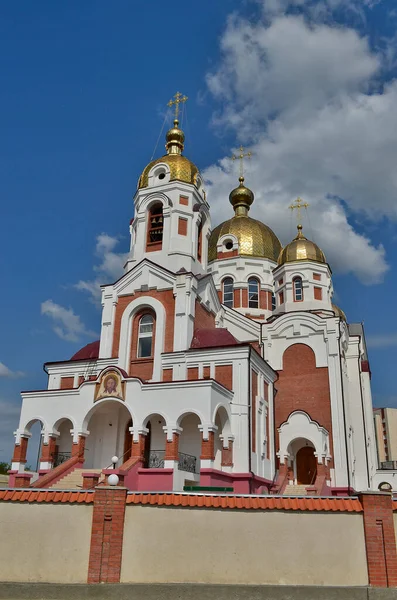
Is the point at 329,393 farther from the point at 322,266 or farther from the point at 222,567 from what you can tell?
the point at 222,567

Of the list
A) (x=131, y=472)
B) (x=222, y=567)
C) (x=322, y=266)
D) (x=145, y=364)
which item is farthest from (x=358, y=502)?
(x=322, y=266)

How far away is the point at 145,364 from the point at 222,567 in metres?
12.6

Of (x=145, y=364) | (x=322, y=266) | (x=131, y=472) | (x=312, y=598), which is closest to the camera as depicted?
(x=312, y=598)

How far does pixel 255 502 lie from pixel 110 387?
34.6ft

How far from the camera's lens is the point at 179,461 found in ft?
57.1

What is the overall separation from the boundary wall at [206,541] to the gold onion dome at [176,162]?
1765 cm

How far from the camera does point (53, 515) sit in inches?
362

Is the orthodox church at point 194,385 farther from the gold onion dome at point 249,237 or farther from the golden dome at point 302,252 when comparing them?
the gold onion dome at point 249,237

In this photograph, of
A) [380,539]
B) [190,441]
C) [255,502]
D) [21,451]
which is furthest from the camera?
[21,451]

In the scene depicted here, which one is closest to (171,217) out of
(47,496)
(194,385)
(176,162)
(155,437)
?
(176,162)

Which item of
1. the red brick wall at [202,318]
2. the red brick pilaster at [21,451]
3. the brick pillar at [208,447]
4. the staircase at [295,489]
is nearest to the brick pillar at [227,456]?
the brick pillar at [208,447]

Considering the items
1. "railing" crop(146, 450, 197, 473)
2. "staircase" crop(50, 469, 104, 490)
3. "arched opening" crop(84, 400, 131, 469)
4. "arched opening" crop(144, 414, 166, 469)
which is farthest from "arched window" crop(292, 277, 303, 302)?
"staircase" crop(50, 469, 104, 490)

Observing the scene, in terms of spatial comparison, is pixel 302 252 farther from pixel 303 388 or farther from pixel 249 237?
pixel 303 388

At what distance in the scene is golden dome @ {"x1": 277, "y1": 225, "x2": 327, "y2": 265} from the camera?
3005 centimetres
